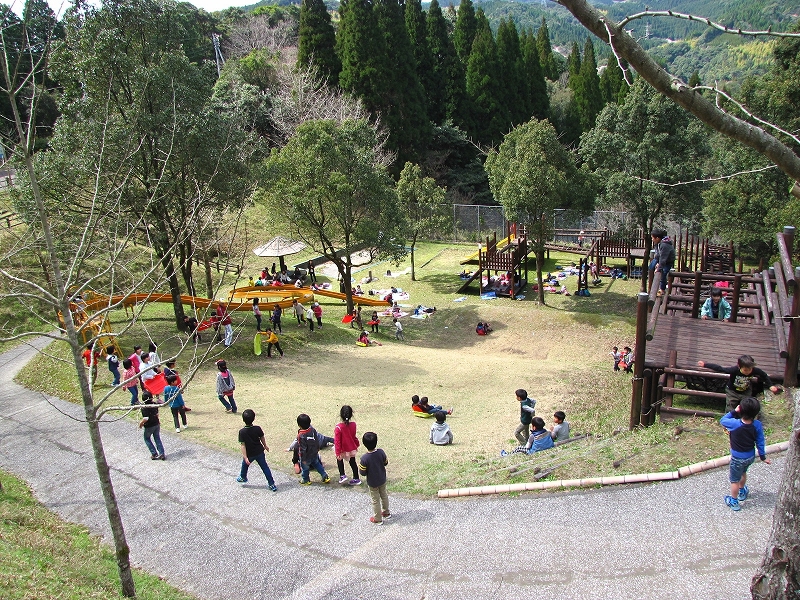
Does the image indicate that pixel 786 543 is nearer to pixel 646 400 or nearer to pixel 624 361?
pixel 646 400

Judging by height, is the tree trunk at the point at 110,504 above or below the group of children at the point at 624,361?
above

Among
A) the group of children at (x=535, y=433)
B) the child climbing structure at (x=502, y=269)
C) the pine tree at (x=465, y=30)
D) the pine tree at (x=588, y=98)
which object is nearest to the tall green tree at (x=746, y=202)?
the child climbing structure at (x=502, y=269)

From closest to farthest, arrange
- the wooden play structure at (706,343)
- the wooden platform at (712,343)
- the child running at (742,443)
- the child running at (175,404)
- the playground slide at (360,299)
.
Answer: the child running at (742,443), the wooden play structure at (706,343), the wooden platform at (712,343), the child running at (175,404), the playground slide at (360,299)

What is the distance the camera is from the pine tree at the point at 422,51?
1660 inches

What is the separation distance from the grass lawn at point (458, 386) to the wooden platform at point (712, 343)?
1152 mm

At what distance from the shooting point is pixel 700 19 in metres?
2.60

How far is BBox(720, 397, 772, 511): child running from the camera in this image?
610 cm

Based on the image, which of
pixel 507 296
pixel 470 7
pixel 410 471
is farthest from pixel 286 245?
pixel 470 7

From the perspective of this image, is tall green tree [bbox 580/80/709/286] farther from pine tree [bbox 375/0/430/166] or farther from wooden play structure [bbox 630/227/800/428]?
pine tree [bbox 375/0/430/166]

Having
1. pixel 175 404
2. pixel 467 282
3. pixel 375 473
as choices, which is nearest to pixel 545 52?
pixel 467 282

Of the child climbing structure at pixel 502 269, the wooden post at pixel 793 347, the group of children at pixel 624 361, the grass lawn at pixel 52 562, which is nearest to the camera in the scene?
the grass lawn at pixel 52 562

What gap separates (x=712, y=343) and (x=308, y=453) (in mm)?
6778

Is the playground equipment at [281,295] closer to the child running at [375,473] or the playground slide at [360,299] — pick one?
the playground slide at [360,299]

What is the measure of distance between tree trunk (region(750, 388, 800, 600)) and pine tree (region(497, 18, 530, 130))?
4105 centimetres
